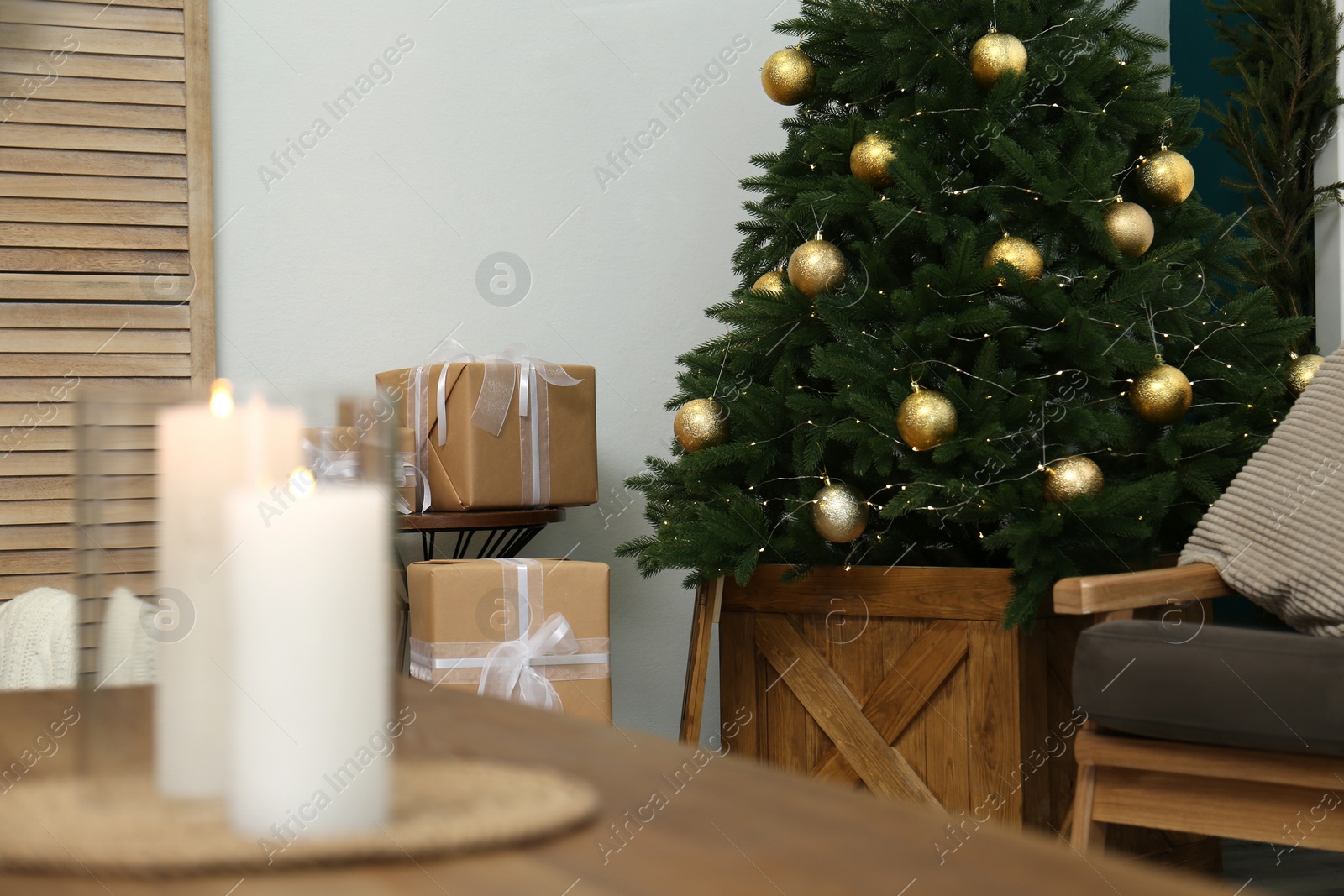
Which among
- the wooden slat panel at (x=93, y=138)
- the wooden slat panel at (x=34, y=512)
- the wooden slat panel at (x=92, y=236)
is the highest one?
the wooden slat panel at (x=93, y=138)

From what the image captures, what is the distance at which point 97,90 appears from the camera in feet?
7.39

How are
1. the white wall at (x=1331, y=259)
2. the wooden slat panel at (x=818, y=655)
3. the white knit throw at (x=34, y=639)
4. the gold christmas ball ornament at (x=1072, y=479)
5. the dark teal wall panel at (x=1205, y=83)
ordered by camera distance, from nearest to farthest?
the white knit throw at (x=34, y=639) < the gold christmas ball ornament at (x=1072, y=479) < the wooden slat panel at (x=818, y=655) < the white wall at (x=1331, y=259) < the dark teal wall panel at (x=1205, y=83)

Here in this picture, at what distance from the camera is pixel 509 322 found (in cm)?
256

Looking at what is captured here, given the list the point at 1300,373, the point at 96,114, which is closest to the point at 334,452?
the point at 1300,373

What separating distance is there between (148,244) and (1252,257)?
2362 millimetres

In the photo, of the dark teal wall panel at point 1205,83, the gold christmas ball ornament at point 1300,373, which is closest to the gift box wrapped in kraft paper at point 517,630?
the gold christmas ball ornament at point 1300,373

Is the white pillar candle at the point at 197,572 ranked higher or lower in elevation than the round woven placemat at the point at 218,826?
higher

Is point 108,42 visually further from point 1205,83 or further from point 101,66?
point 1205,83

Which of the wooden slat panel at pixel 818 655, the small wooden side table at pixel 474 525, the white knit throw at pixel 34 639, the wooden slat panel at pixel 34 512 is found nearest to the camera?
the white knit throw at pixel 34 639

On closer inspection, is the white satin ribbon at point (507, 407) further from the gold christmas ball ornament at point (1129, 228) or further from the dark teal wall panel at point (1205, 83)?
the dark teal wall panel at point (1205, 83)

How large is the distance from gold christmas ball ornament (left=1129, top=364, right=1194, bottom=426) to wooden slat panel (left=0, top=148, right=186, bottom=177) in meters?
1.86

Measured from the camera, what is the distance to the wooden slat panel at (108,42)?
222 cm

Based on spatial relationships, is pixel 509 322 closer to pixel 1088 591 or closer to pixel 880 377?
pixel 880 377

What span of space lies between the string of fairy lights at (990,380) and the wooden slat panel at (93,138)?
4.05ft
